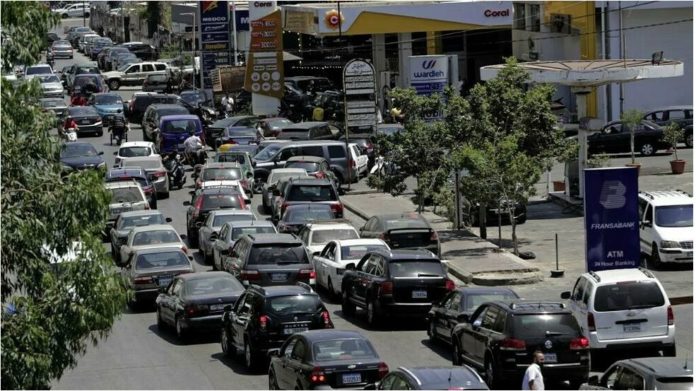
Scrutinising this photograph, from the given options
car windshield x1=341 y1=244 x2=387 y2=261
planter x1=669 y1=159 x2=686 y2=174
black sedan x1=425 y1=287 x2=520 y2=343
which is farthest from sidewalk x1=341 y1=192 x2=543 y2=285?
planter x1=669 y1=159 x2=686 y2=174

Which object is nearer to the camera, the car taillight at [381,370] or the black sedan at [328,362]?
the black sedan at [328,362]

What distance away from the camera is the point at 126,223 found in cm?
3819

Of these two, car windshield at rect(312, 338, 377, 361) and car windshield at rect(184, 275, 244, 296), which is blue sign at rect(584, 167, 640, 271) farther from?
car windshield at rect(312, 338, 377, 361)

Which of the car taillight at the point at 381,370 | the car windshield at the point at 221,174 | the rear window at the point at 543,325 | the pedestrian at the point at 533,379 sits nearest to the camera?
the pedestrian at the point at 533,379

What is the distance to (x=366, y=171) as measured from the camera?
5406 cm

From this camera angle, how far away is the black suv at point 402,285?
2855cm

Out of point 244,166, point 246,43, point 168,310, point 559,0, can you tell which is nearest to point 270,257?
point 168,310

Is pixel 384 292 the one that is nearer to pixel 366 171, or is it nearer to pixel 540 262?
pixel 540 262

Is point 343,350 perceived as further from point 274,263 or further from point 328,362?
point 274,263

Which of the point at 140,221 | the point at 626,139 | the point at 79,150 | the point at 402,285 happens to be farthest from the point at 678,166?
the point at 402,285

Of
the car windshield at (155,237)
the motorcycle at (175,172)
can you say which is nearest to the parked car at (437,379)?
the car windshield at (155,237)

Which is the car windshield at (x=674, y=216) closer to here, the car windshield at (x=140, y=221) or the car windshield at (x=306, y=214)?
the car windshield at (x=306, y=214)

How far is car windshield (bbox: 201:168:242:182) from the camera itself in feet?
150

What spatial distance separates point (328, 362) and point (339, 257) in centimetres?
1131
